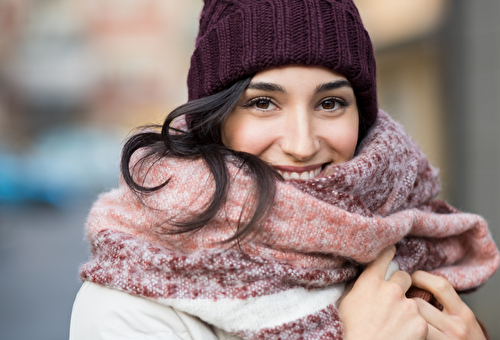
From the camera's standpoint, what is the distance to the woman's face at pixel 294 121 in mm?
1681

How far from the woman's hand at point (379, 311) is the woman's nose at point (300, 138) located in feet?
1.50

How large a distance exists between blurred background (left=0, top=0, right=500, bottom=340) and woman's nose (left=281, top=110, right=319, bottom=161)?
0.56 m

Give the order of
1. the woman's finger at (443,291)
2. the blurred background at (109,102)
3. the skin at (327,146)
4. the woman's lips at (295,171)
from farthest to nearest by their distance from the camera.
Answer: the blurred background at (109,102) < the woman's finger at (443,291) < the woman's lips at (295,171) < the skin at (327,146)

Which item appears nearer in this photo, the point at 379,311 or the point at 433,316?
the point at 379,311

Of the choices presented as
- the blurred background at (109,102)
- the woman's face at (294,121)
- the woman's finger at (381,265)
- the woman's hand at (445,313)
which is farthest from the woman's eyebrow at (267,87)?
the woman's hand at (445,313)

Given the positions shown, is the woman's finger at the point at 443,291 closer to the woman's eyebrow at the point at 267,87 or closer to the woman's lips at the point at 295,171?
the woman's lips at the point at 295,171

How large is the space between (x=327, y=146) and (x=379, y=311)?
1.87ft

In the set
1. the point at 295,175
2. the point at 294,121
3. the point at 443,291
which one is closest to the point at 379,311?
the point at 443,291

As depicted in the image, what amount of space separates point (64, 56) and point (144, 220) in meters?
19.9

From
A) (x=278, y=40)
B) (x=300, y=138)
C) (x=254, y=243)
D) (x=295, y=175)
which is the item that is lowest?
(x=254, y=243)

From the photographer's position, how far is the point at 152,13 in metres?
17.4

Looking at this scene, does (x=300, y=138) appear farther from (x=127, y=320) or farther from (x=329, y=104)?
(x=127, y=320)

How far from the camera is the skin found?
1.60 meters

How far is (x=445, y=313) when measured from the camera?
1.82 m
